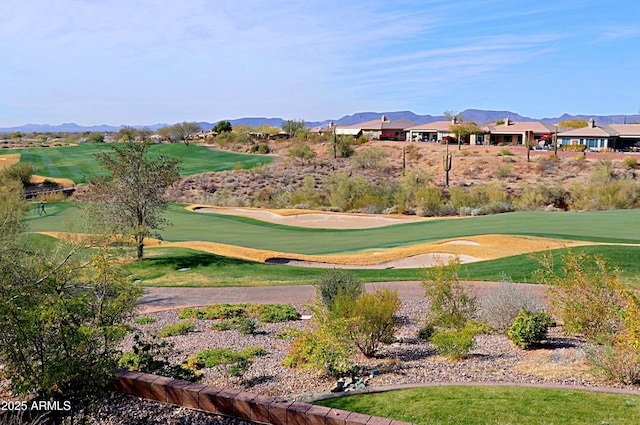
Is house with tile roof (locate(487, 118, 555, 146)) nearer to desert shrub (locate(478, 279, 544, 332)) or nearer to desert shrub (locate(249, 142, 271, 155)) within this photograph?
desert shrub (locate(249, 142, 271, 155))

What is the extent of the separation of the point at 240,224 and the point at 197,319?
19779 mm

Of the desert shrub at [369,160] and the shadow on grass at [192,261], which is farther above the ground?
the desert shrub at [369,160]

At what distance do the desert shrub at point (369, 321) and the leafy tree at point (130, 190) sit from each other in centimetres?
1307

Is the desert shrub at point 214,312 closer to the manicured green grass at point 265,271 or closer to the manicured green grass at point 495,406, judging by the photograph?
the manicured green grass at point 265,271

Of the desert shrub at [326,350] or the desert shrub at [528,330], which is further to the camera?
the desert shrub at [528,330]

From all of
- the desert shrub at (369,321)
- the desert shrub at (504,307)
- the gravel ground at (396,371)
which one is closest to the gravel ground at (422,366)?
the gravel ground at (396,371)

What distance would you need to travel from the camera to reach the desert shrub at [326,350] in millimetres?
9203

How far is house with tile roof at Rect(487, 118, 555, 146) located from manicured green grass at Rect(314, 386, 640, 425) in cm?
7969

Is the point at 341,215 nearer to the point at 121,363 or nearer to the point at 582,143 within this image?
the point at 121,363

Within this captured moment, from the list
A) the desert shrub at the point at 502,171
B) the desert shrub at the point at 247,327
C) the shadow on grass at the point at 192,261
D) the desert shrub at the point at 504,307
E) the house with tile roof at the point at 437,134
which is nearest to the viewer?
the desert shrub at the point at 504,307

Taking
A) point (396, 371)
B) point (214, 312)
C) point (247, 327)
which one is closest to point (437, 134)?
point (214, 312)

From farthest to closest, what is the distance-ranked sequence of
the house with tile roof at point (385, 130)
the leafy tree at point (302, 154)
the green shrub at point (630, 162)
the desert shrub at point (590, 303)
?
the house with tile roof at point (385, 130)
the leafy tree at point (302, 154)
the green shrub at point (630, 162)
the desert shrub at point (590, 303)

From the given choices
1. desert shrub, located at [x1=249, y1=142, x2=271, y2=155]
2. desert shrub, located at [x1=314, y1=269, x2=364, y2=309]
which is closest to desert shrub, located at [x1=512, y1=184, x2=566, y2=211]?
desert shrub, located at [x1=314, y1=269, x2=364, y2=309]

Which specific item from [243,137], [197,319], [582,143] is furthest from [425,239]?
[243,137]
